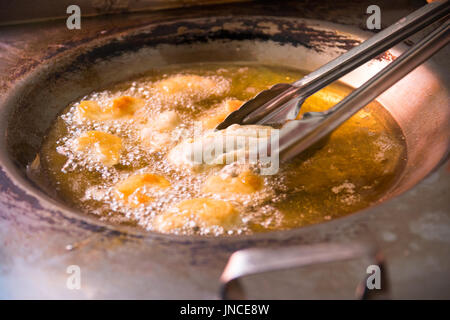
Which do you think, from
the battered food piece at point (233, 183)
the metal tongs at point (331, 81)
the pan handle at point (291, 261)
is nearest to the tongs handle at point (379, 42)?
the metal tongs at point (331, 81)

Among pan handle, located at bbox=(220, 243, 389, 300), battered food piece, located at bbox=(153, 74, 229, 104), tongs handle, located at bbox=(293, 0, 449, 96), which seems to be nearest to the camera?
pan handle, located at bbox=(220, 243, 389, 300)

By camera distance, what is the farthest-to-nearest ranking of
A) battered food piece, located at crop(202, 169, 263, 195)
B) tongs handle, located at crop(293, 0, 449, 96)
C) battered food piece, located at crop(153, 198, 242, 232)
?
tongs handle, located at crop(293, 0, 449, 96) → battered food piece, located at crop(202, 169, 263, 195) → battered food piece, located at crop(153, 198, 242, 232)

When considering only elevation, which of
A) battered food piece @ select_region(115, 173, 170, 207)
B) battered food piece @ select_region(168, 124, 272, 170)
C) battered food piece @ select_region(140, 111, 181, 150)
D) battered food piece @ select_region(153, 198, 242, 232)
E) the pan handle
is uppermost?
battered food piece @ select_region(140, 111, 181, 150)

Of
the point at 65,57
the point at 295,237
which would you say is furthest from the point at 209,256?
the point at 65,57

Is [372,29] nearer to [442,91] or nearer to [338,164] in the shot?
[442,91]

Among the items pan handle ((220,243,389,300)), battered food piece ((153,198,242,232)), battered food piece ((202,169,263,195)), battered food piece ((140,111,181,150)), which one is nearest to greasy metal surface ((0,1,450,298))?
pan handle ((220,243,389,300))

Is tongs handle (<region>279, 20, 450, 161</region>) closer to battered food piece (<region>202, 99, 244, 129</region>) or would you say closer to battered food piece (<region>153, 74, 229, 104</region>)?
battered food piece (<region>202, 99, 244, 129</region>)
